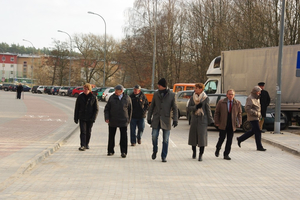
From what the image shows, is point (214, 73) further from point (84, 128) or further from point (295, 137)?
point (84, 128)

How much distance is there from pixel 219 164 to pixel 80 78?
8436 centimetres

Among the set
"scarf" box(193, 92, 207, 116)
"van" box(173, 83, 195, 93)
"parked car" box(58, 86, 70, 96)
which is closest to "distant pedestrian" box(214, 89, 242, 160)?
"scarf" box(193, 92, 207, 116)

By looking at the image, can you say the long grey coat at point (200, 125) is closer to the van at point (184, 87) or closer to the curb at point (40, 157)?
the curb at point (40, 157)

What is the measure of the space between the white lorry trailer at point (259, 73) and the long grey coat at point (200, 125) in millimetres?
9696

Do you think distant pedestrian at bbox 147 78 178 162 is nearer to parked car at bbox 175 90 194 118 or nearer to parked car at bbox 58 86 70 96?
parked car at bbox 175 90 194 118

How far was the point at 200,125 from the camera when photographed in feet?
33.2

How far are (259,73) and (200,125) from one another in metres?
10.8

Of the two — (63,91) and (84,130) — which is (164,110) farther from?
(63,91)

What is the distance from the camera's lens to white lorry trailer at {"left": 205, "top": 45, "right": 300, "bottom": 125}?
61.9ft

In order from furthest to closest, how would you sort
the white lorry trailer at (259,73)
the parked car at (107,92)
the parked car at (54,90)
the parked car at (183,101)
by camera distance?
the parked car at (54,90) < the parked car at (107,92) < the parked car at (183,101) < the white lorry trailer at (259,73)

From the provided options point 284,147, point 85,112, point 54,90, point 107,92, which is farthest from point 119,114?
point 54,90

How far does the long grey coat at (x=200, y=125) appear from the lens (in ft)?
33.1

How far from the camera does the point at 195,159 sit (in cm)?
1038

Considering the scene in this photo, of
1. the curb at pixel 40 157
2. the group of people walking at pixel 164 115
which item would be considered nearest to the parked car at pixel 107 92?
the curb at pixel 40 157
